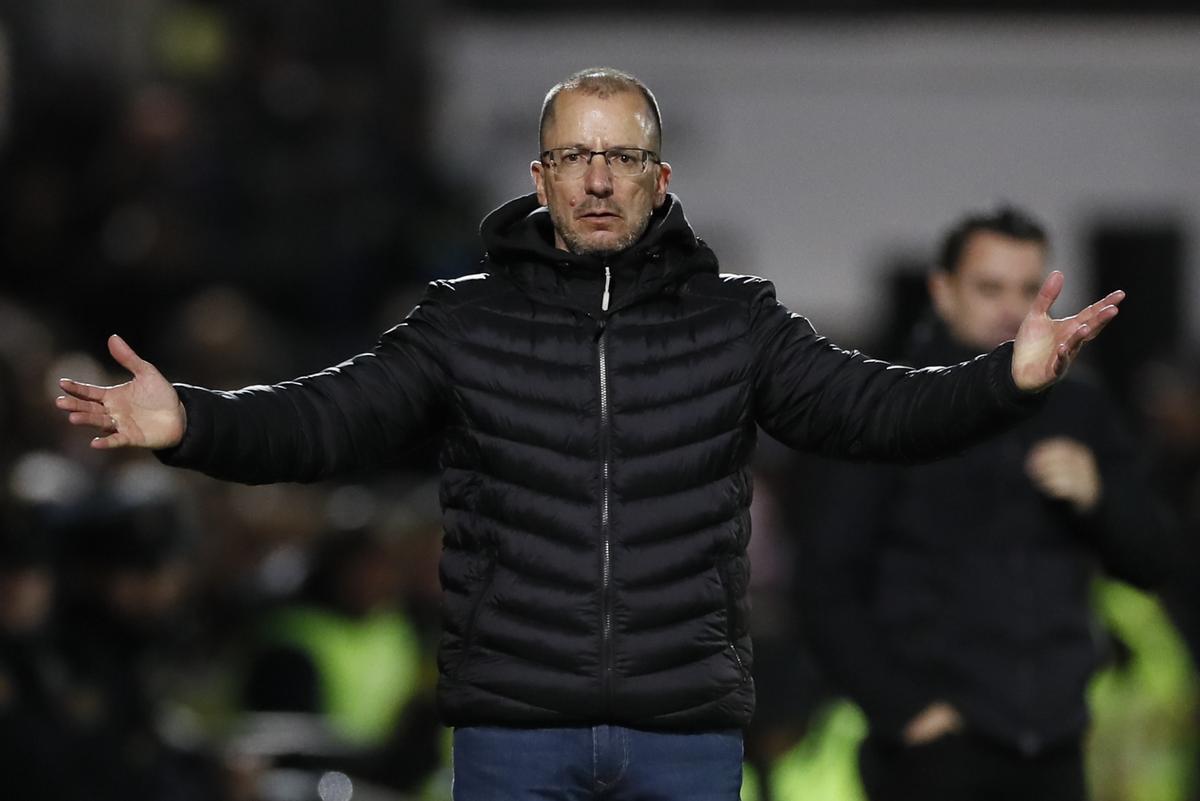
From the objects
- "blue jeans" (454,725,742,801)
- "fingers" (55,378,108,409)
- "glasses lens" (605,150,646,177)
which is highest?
"glasses lens" (605,150,646,177)

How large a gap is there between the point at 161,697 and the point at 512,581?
3.92 meters

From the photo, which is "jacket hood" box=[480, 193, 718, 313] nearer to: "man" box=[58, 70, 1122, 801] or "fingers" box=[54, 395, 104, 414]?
"man" box=[58, 70, 1122, 801]

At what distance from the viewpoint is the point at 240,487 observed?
10.1m

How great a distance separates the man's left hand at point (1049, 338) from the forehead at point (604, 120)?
30.0 inches

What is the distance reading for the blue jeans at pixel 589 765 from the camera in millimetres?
4531

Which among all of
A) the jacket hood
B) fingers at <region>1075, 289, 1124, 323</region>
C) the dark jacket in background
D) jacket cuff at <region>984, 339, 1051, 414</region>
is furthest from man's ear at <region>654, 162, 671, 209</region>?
the dark jacket in background

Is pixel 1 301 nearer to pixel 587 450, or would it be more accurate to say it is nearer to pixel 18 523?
pixel 18 523

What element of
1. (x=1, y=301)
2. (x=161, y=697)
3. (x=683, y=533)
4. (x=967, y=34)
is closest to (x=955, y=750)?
(x=683, y=533)

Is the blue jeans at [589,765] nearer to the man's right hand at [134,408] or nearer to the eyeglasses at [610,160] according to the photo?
the man's right hand at [134,408]

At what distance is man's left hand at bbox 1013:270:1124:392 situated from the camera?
14.7 feet

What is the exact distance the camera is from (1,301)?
10.6m

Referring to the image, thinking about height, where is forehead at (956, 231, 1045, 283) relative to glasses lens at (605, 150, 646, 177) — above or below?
above

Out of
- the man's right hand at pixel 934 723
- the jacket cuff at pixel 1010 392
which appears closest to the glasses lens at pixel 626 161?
the jacket cuff at pixel 1010 392

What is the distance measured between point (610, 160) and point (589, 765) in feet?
3.52
